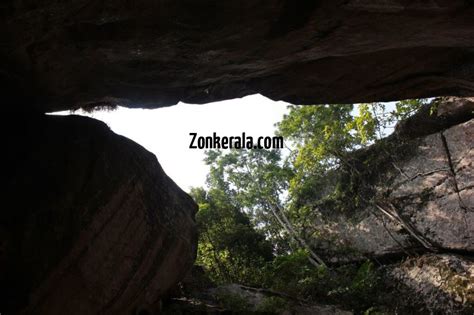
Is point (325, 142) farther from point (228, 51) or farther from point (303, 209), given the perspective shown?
point (228, 51)

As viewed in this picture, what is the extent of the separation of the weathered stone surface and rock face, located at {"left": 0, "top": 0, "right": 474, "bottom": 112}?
26.2ft

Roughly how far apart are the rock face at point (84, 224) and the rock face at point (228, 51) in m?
1.06

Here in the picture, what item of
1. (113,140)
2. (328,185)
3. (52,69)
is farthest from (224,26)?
(328,185)

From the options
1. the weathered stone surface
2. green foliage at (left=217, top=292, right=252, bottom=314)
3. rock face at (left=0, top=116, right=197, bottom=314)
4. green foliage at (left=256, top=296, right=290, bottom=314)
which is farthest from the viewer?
the weathered stone surface

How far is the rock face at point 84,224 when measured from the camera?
800cm

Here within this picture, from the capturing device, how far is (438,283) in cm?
1500

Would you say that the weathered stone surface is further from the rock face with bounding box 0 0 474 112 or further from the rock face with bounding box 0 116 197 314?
the rock face with bounding box 0 116 197 314

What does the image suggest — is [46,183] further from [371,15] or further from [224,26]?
[371,15]

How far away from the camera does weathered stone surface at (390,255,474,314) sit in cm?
1380

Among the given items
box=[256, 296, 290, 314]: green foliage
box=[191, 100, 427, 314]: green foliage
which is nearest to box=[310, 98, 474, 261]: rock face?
box=[191, 100, 427, 314]: green foliage

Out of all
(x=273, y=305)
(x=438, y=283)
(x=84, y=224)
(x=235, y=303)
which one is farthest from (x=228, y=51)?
(x=438, y=283)

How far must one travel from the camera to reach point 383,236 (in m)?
18.5

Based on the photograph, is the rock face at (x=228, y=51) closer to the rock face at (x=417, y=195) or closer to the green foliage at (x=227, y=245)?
the rock face at (x=417, y=195)

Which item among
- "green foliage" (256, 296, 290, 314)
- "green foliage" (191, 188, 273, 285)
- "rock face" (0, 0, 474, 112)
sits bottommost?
"green foliage" (256, 296, 290, 314)
